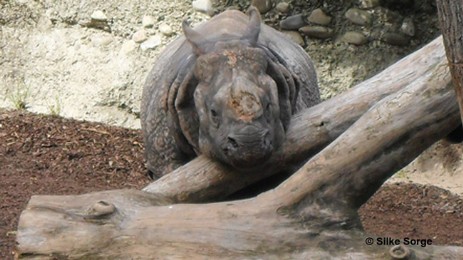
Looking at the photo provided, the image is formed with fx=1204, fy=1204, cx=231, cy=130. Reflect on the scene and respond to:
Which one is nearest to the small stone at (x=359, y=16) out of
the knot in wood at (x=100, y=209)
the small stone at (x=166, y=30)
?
the small stone at (x=166, y=30)

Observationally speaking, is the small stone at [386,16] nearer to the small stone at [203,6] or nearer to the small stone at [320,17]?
the small stone at [320,17]

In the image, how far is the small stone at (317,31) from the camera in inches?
390

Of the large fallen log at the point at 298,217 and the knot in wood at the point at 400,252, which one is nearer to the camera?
the knot in wood at the point at 400,252

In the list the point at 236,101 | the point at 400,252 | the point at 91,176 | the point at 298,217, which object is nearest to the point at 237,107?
the point at 236,101

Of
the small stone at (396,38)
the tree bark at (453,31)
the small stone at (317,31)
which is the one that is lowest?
the small stone at (396,38)

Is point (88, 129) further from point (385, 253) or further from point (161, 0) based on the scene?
point (385, 253)

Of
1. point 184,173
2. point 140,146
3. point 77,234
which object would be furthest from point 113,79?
point 77,234

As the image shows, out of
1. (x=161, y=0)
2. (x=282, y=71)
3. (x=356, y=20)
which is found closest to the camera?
(x=282, y=71)

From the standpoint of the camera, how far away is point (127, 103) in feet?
35.2

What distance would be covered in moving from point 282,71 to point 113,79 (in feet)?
12.6

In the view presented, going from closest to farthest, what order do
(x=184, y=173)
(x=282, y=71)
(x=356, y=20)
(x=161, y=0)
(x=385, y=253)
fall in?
(x=385, y=253) < (x=184, y=173) < (x=282, y=71) < (x=356, y=20) < (x=161, y=0)

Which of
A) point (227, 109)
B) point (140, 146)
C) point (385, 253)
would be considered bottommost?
point (140, 146)

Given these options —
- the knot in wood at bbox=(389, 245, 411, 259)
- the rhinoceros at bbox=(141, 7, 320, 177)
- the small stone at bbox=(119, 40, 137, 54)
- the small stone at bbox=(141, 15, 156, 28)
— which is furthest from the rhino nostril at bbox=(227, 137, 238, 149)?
the small stone at bbox=(119, 40, 137, 54)

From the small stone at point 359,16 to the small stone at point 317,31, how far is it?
0.70 ft
